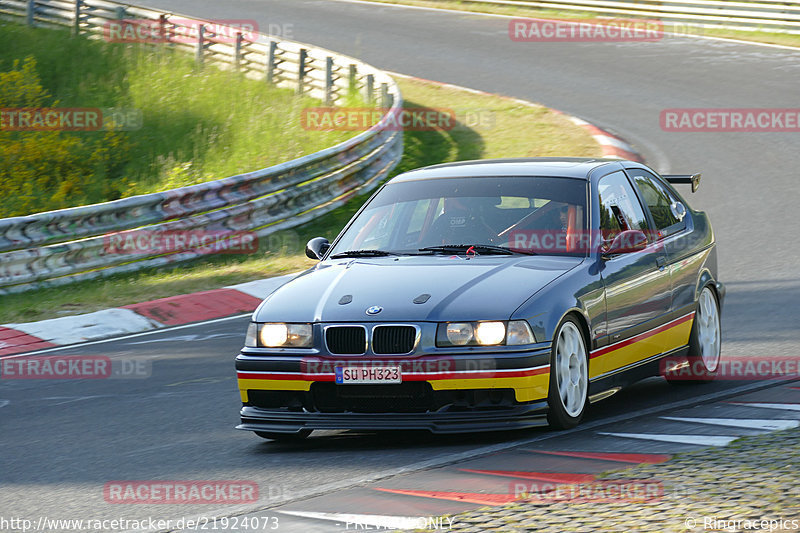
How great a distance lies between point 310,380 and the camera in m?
6.48

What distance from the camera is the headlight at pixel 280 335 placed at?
6.55 metres

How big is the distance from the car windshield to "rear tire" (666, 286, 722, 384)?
1.43 m

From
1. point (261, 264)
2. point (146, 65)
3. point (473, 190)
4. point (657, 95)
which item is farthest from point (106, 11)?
point (473, 190)

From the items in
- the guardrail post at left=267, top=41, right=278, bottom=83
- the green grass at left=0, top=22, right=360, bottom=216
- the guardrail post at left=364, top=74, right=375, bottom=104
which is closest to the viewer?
the green grass at left=0, top=22, right=360, bottom=216

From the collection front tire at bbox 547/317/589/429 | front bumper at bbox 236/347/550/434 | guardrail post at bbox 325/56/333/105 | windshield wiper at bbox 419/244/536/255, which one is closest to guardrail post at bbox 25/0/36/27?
guardrail post at bbox 325/56/333/105

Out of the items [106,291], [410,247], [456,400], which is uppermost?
[410,247]

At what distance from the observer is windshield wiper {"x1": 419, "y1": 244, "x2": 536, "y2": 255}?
716 cm

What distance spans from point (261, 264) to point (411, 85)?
36.7 feet

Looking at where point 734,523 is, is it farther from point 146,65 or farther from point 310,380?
point 146,65

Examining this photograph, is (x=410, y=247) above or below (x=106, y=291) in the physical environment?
above

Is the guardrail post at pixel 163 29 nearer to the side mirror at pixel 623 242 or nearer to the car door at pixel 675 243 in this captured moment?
the car door at pixel 675 243

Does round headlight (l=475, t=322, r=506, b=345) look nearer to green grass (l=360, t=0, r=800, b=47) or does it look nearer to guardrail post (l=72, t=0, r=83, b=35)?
green grass (l=360, t=0, r=800, b=47)

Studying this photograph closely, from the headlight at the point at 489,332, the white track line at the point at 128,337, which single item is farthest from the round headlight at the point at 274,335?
the white track line at the point at 128,337

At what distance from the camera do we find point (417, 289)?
6559 millimetres
